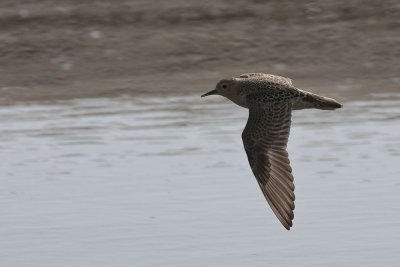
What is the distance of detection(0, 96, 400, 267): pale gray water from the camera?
11.0 meters

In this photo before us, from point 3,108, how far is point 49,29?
2.73m

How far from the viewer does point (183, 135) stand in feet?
51.8

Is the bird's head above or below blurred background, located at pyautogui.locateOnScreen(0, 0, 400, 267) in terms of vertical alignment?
above

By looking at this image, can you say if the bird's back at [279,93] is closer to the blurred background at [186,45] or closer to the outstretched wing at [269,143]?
the outstretched wing at [269,143]

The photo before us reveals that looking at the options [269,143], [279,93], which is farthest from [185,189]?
[279,93]

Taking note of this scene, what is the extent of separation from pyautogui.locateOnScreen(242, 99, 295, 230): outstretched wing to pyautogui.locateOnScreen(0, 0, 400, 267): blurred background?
45cm

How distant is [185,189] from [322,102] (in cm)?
222

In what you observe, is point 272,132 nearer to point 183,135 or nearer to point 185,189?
point 185,189

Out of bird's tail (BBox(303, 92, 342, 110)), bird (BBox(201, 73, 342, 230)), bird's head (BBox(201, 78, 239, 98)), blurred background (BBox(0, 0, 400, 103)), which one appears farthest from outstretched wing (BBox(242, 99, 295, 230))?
blurred background (BBox(0, 0, 400, 103))

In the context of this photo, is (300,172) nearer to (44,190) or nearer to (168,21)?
(44,190)

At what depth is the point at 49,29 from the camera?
66.5 feet

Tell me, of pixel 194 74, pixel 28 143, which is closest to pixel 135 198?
pixel 28 143

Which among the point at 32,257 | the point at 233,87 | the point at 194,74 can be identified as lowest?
the point at 194,74

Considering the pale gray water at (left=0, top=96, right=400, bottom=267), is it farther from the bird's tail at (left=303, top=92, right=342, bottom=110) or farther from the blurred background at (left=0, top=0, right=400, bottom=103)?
the blurred background at (left=0, top=0, right=400, bottom=103)
